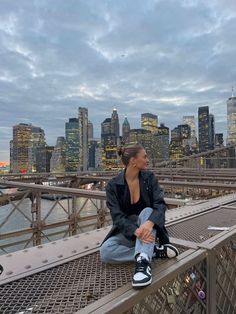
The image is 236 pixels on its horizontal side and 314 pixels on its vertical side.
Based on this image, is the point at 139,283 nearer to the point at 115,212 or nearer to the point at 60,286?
the point at 60,286

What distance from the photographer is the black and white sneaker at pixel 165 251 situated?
2.10 m

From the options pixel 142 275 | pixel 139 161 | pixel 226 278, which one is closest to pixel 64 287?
pixel 142 275

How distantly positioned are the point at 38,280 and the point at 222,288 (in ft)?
4.66

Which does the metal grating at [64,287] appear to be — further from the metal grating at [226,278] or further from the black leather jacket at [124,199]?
the metal grating at [226,278]

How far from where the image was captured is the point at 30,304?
61.8 inches

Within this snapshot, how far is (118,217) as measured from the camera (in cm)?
229

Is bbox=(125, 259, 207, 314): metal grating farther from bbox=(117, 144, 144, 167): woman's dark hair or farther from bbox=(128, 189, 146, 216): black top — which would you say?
bbox=(117, 144, 144, 167): woman's dark hair

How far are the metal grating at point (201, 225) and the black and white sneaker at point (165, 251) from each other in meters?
0.40

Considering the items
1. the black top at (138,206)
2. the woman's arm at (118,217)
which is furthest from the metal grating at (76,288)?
the black top at (138,206)

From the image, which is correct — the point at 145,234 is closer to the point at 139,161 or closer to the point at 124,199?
the point at 124,199

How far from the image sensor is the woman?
2105 millimetres

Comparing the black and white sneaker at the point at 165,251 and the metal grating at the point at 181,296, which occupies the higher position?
the black and white sneaker at the point at 165,251

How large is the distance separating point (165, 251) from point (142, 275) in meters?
0.47

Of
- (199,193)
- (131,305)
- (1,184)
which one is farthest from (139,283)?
(199,193)
